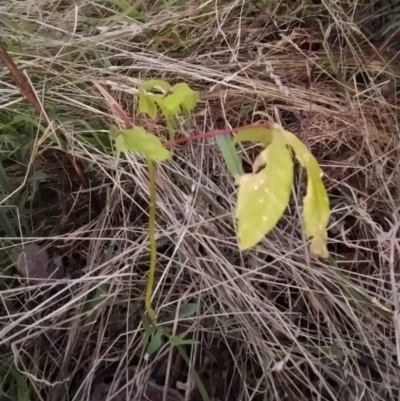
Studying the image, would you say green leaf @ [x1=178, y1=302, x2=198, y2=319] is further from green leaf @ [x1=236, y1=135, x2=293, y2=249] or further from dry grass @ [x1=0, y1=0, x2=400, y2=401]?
green leaf @ [x1=236, y1=135, x2=293, y2=249]

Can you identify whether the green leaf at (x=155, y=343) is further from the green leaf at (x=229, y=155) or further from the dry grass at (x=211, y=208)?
the green leaf at (x=229, y=155)

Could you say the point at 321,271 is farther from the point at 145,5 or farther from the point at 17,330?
the point at 145,5

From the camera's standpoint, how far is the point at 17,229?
0.83m

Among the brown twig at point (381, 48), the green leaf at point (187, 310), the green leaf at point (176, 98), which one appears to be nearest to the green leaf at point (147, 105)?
the green leaf at point (176, 98)

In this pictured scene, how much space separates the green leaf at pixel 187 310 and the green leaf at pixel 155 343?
0.04 metres

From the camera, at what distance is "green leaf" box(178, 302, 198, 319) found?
753mm

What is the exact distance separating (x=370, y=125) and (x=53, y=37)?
0.54 meters

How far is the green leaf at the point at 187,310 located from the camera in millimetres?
753

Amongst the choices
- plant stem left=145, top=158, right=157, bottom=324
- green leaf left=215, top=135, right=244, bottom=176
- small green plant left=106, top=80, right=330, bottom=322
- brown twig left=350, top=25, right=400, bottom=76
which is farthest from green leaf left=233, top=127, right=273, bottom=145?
brown twig left=350, top=25, right=400, bottom=76

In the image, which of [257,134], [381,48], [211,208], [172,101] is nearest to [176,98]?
[172,101]

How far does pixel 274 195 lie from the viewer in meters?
0.42

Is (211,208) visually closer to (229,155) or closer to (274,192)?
(229,155)

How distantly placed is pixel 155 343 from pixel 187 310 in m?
0.06

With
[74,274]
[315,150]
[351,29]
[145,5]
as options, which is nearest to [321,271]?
[315,150]
